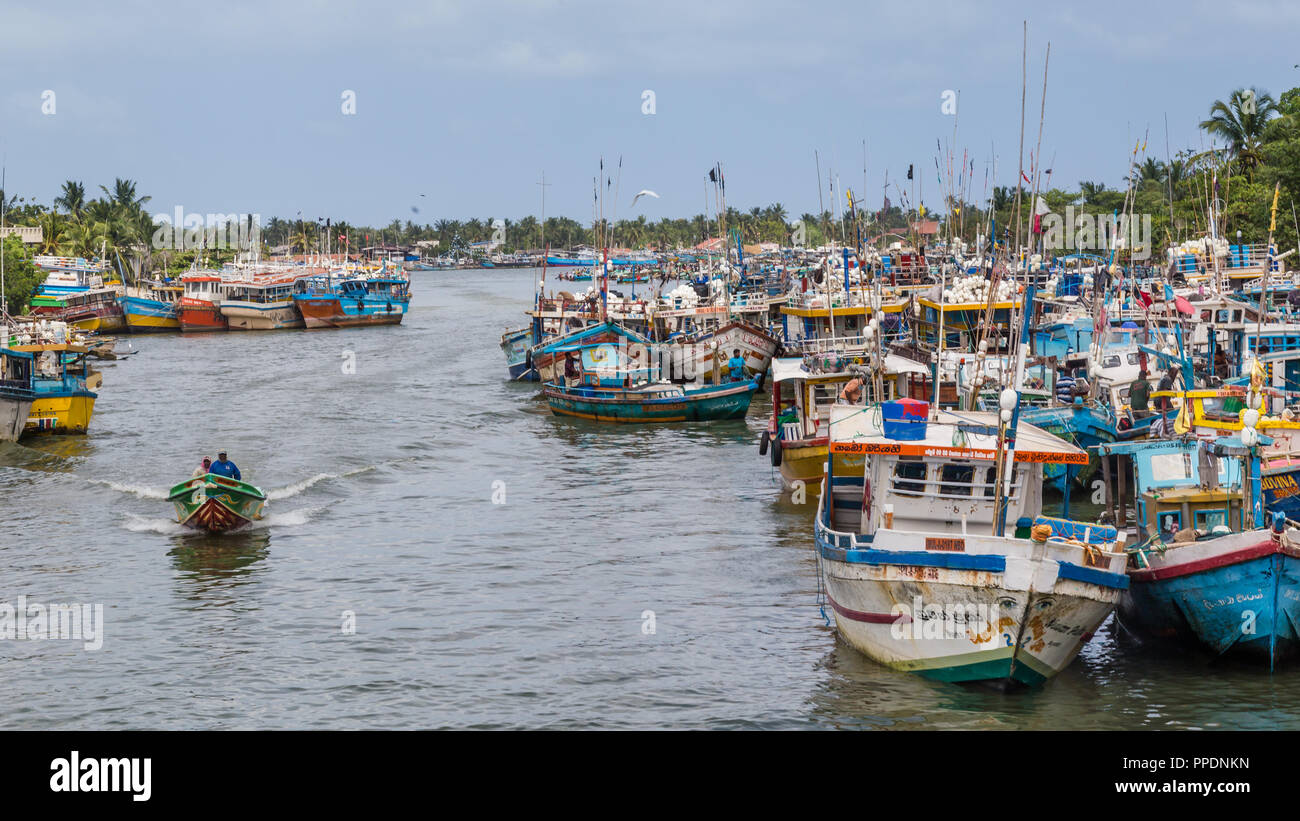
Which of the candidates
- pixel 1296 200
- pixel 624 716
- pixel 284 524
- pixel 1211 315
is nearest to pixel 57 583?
pixel 284 524

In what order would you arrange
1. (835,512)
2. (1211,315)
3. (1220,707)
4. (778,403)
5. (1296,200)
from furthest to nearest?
(1296,200), (1211,315), (778,403), (835,512), (1220,707)

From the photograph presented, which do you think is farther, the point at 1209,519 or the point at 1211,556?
the point at 1209,519

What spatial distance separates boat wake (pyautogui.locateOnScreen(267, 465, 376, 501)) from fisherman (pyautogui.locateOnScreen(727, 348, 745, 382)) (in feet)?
60.9

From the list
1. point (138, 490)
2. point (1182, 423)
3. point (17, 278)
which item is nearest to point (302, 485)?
point (138, 490)

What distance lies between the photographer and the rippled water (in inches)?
731

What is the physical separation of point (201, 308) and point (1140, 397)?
86039 mm

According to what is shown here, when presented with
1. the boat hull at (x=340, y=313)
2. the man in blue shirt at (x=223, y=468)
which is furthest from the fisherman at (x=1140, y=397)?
the boat hull at (x=340, y=313)

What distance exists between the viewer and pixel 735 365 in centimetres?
5484

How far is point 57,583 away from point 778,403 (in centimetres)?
1748

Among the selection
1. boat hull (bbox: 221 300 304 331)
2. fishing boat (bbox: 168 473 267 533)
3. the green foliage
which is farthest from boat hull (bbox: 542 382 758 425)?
boat hull (bbox: 221 300 304 331)

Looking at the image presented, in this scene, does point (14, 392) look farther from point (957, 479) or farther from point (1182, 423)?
point (1182, 423)

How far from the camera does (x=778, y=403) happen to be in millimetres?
35031

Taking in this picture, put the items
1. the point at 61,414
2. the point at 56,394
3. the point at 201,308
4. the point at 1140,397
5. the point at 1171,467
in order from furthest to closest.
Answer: the point at 201,308, the point at 61,414, the point at 56,394, the point at 1140,397, the point at 1171,467

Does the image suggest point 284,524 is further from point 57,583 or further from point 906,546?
point 906,546
